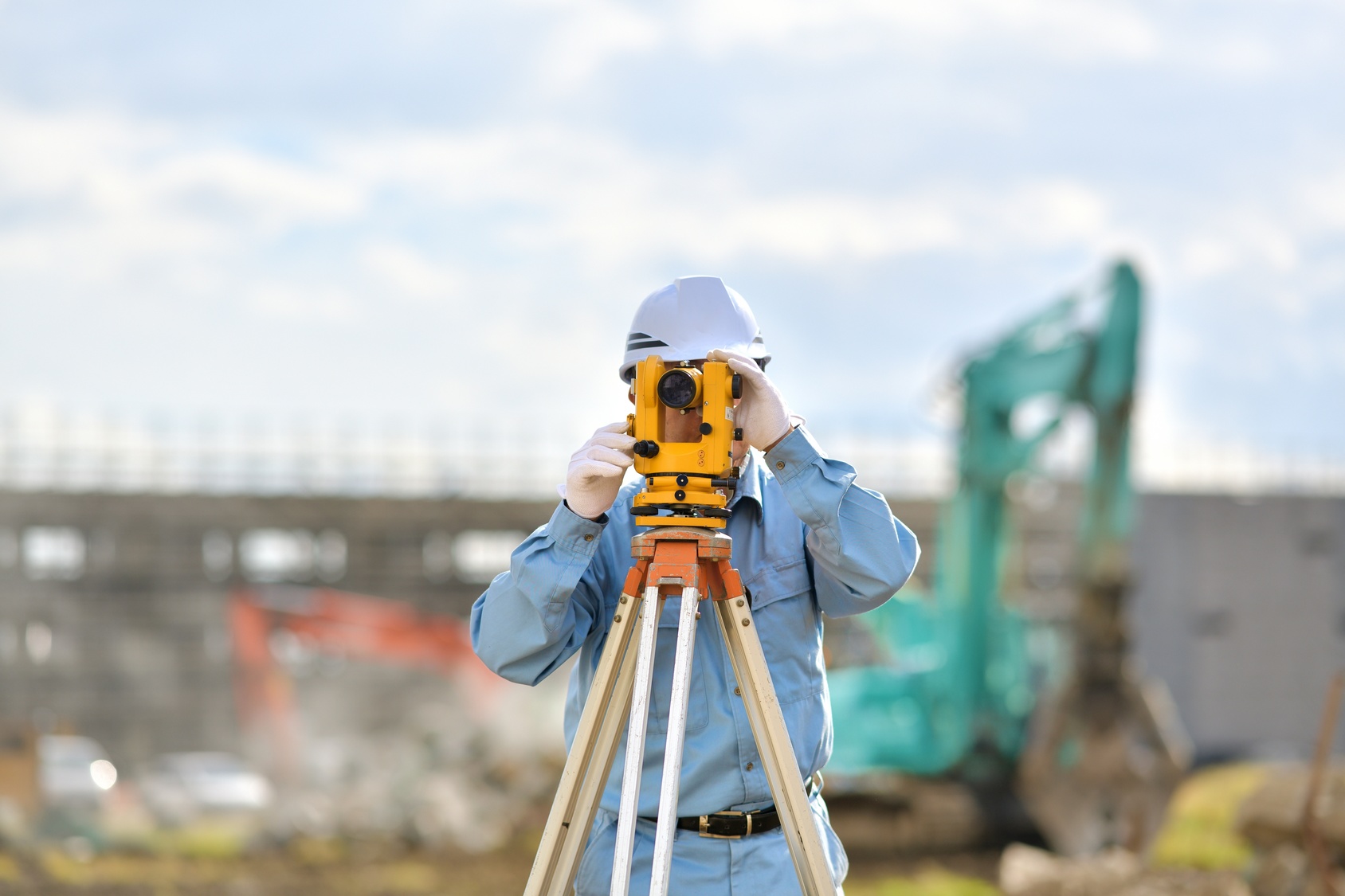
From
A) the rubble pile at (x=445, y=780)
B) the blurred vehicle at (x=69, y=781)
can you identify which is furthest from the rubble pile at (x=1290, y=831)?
the blurred vehicle at (x=69, y=781)

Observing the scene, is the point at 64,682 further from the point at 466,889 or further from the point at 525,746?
the point at 466,889

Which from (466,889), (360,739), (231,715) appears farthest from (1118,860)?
(231,715)

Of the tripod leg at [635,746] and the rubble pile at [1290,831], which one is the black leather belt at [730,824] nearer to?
the tripod leg at [635,746]

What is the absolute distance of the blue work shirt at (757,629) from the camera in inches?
78.5

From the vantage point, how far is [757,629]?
6.91 feet

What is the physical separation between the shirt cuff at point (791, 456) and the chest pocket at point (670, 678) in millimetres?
255

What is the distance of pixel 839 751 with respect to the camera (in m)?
9.09

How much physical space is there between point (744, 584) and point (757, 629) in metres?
0.07

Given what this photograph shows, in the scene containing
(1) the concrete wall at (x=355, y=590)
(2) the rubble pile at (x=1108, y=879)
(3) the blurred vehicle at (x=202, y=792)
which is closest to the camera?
(2) the rubble pile at (x=1108, y=879)

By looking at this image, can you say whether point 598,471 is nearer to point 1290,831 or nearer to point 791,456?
Result: point 791,456

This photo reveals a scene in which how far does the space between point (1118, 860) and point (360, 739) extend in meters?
13.0

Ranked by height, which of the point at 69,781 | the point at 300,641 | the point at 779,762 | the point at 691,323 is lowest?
the point at 69,781

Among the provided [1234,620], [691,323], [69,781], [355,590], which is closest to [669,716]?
[691,323]

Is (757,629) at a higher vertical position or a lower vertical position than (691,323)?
lower
